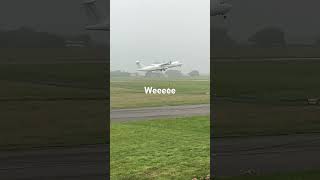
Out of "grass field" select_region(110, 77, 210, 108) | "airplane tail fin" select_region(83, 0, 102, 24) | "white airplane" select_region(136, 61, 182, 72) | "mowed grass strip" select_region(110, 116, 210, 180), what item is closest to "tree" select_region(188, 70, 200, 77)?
"grass field" select_region(110, 77, 210, 108)

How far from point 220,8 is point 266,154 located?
4.85ft

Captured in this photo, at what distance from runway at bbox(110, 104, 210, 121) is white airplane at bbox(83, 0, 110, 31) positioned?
0.69 m

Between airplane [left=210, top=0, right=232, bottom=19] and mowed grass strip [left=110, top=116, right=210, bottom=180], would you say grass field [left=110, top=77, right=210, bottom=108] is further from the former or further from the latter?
airplane [left=210, top=0, right=232, bottom=19]

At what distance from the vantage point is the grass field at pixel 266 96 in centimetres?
447

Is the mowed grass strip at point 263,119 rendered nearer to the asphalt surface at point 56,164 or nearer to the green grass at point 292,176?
the green grass at point 292,176

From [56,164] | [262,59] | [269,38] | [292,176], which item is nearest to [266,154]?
[292,176]

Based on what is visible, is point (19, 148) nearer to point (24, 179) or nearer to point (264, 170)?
point (24, 179)

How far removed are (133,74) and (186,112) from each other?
613 mm

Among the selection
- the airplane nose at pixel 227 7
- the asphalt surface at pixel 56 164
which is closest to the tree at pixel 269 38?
the airplane nose at pixel 227 7

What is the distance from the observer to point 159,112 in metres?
4.32

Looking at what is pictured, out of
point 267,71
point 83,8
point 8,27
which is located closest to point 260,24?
point 267,71

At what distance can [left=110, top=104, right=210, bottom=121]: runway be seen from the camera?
417cm

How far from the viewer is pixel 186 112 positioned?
14.5ft

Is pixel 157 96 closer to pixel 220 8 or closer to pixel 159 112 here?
pixel 159 112
